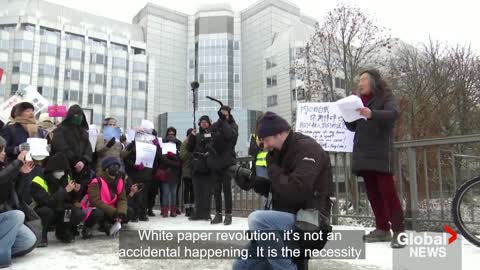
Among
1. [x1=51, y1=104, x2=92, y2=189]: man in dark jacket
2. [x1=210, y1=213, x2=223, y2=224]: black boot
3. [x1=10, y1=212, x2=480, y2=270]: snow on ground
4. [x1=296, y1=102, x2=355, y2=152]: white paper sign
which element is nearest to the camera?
[x1=10, y1=212, x2=480, y2=270]: snow on ground

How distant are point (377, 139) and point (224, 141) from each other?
2.89 metres

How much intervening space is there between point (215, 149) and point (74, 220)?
2.43m

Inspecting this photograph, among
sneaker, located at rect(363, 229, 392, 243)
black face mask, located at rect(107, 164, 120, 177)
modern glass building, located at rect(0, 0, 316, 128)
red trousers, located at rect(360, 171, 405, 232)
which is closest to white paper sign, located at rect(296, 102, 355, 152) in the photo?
red trousers, located at rect(360, 171, 405, 232)

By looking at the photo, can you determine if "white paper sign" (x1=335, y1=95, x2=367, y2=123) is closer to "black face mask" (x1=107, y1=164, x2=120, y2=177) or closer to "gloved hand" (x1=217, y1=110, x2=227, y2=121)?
"gloved hand" (x1=217, y1=110, x2=227, y2=121)

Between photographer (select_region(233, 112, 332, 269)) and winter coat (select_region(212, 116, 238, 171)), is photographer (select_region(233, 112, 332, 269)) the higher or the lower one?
the lower one

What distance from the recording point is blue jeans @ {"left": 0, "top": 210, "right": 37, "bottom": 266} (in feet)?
→ 13.2

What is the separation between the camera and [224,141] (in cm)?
681

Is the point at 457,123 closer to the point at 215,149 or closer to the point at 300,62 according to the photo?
the point at 300,62

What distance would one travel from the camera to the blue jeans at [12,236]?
4.04 meters

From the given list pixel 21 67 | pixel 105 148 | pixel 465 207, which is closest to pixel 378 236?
pixel 465 207

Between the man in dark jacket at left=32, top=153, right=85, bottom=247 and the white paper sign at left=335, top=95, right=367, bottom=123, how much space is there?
3368mm

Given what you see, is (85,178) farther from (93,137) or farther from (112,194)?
(93,137)

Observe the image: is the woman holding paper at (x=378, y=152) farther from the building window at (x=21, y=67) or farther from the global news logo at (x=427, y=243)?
the building window at (x=21, y=67)

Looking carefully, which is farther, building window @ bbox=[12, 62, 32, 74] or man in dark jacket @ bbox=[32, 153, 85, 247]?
building window @ bbox=[12, 62, 32, 74]
